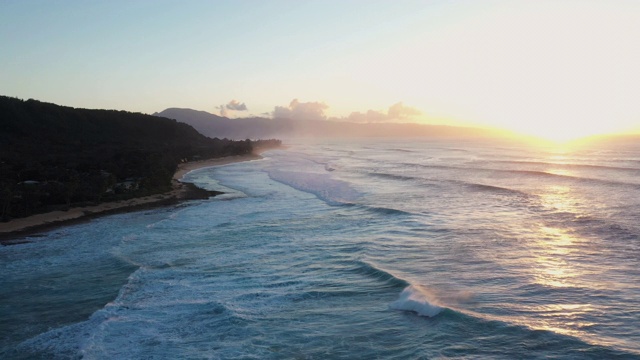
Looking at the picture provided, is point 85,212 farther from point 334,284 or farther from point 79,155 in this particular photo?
point 79,155

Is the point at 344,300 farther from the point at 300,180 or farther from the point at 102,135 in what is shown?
the point at 102,135

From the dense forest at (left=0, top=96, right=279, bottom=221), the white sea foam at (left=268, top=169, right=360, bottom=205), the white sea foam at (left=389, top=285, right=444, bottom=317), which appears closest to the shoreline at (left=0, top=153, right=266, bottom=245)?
the dense forest at (left=0, top=96, right=279, bottom=221)

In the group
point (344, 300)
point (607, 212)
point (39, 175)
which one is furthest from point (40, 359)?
point (39, 175)

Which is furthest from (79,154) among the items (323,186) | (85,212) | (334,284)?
(334,284)

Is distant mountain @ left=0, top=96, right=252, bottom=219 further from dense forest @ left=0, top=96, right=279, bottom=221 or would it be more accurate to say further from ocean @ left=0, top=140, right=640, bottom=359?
ocean @ left=0, top=140, right=640, bottom=359

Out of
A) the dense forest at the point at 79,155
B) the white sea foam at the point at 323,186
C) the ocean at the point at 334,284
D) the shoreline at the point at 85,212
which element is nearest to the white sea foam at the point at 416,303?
the ocean at the point at 334,284

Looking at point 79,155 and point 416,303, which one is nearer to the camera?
point 416,303


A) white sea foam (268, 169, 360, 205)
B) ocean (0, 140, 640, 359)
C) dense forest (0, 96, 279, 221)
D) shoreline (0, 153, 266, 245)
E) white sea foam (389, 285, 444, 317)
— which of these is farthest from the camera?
white sea foam (268, 169, 360, 205)
